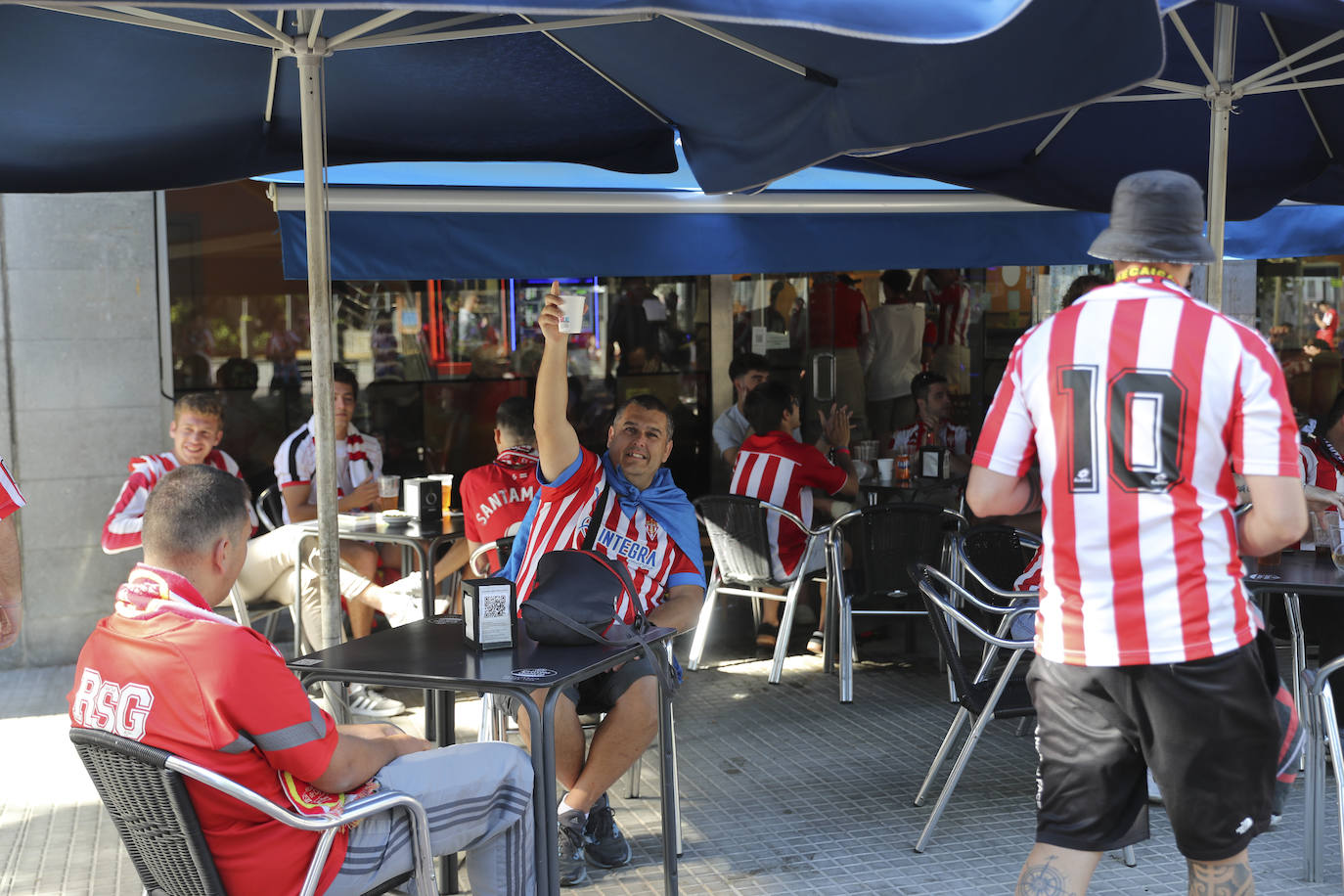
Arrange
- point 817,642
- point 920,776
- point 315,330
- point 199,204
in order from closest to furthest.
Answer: point 315,330 < point 920,776 < point 817,642 < point 199,204

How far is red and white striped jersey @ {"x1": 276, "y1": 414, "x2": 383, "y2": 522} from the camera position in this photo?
5.46 metres

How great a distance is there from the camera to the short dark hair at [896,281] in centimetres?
934

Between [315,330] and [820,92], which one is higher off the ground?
[820,92]

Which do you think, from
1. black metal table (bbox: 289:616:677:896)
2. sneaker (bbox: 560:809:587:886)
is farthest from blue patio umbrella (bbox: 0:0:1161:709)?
sneaker (bbox: 560:809:587:886)

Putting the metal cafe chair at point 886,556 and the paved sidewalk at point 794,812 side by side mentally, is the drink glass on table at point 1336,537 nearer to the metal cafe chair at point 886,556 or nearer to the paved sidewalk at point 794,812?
the paved sidewalk at point 794,812

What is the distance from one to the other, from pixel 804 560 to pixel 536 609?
272 centimetres

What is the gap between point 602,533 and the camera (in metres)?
3.71

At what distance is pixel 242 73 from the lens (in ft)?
13.7

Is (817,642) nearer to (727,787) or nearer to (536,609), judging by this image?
(727,787)

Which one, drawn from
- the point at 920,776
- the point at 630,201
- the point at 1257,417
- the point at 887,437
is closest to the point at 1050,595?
the point at 1257,417

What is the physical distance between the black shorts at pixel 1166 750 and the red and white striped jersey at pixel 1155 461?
5cm

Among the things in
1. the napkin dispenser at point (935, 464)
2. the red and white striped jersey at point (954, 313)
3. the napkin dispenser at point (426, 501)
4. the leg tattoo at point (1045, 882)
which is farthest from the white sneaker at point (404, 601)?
the red and white striped jersey at point (954, 313)

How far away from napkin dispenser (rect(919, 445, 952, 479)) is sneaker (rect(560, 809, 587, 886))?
337 cm

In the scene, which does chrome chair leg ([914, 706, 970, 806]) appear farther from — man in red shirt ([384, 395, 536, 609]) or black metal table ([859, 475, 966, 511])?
black metal table ([859, 475, 966, 511])
